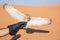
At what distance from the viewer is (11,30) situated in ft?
2.69

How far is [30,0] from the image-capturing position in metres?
1.18

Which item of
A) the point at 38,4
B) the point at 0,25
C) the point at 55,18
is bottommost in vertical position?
the point at 0,25

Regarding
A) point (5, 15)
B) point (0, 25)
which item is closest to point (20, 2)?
point (5, 15)

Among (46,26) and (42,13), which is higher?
(42,13)

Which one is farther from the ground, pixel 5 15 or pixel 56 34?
pixel 5 15

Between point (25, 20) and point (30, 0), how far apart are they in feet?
1.22

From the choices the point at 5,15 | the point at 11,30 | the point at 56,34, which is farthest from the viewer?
the point at 5,15

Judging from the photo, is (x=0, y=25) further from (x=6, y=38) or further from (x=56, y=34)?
(x=56, y=34)

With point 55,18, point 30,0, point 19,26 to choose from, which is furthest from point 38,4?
point 19,26

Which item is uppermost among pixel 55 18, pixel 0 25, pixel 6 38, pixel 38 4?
pixel 38 4

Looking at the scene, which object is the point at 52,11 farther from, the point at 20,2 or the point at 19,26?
the point at 19,26

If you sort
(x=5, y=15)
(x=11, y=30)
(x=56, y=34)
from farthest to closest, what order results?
(x=5, y=15)
(x=56, y=34)
(x=11, y=30)

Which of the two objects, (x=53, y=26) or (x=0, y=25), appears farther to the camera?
(x=0, y=25)

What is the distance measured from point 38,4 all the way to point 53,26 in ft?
0.84
